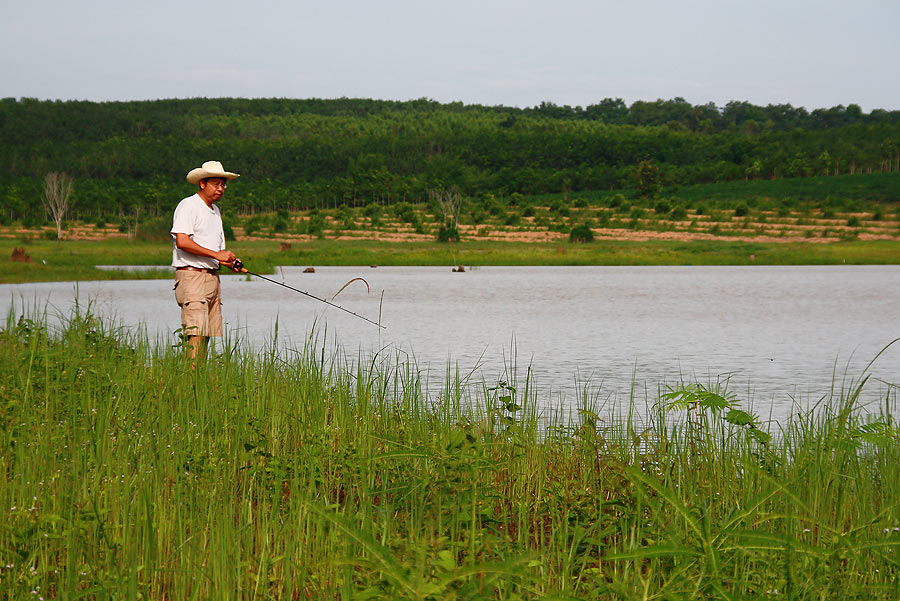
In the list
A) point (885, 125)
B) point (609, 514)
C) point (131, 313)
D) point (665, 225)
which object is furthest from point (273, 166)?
point (609, 514)

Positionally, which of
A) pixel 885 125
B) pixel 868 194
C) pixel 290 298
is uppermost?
pixel 885 125

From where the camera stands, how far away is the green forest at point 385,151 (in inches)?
4567

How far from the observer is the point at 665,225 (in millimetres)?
75125

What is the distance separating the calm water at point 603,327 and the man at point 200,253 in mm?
714

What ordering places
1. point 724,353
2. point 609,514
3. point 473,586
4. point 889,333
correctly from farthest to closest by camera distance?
point 889,333
point 724,353
point 609,514
point 473,586

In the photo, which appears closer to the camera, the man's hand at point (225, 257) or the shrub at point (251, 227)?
the man's hand at point (225, 257)

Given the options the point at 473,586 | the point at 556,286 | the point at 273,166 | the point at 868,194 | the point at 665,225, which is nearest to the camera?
the point at 473,586

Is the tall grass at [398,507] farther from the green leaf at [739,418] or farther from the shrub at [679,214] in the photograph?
the shrub at [679,214]

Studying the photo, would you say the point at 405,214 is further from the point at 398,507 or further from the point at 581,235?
the point at 398,507

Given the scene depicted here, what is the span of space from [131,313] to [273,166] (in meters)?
125

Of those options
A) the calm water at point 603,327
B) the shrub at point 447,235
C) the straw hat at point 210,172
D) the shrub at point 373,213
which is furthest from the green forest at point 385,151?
the straw hat at point 210,172

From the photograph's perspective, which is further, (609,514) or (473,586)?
(609,514)

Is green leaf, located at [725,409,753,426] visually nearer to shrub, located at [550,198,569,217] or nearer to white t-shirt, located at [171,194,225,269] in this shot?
white t-shirt, located at [171,194,225,269]

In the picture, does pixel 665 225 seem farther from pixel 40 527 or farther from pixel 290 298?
pixel 40 527
